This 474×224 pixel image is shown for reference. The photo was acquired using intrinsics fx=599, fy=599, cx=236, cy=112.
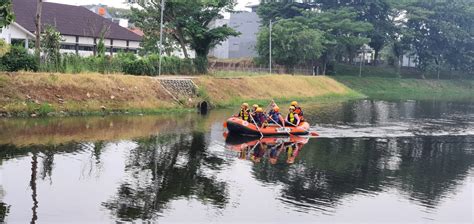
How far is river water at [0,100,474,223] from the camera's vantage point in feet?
50.9

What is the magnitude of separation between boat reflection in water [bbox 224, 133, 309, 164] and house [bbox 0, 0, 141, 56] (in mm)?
23009

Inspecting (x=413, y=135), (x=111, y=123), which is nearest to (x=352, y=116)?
(x=413, y=135)

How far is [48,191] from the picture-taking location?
54.7ft

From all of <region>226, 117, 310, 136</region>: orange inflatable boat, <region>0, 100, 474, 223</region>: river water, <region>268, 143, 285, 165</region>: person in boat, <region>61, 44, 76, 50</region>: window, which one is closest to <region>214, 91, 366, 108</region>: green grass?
<region>0, 100, 474, 223</region>: river water

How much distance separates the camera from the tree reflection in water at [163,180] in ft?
51.3

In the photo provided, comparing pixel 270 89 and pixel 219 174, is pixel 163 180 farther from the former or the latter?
pixel 270 89

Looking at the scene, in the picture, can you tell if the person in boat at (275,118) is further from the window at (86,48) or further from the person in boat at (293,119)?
the window at (86,48)

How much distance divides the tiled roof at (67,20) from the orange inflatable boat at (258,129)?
2331 cm

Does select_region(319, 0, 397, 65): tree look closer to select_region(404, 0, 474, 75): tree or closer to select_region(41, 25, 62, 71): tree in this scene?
select_region(404, 0, 474, 75): tree

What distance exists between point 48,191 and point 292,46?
50.9m

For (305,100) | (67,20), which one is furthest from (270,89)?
(67,20)

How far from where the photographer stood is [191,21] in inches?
2051

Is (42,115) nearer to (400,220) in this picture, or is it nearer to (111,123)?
(111,123)

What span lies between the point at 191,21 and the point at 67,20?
11.2 meters
